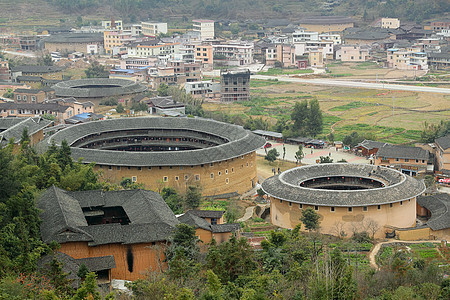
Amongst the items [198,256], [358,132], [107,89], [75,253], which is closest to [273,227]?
[198,256]

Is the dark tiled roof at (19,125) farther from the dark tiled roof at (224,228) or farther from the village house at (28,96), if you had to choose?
the dark tiled roof at (224,228)

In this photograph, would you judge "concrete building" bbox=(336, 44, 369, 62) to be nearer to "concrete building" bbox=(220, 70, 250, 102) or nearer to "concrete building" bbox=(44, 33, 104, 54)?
"concrete building" bbox=(220, 70, 250, 102)

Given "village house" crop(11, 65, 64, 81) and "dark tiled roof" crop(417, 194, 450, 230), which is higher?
"village house" crop(11, 65, 64, 81)

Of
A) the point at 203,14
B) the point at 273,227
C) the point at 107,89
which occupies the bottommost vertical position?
the point at 273,227

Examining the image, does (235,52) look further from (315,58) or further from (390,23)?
(390,23)

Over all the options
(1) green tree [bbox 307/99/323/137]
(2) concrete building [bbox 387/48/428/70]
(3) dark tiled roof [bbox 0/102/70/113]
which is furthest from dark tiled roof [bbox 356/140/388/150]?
(2) concrete building [bbox 387/48/428/70]

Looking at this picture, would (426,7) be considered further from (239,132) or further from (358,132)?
(239,132)

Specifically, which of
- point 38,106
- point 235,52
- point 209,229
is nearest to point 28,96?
point 38,106
